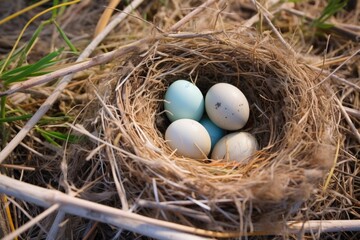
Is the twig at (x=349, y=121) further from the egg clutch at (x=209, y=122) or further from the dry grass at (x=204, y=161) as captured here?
the egg clutch at (x=209, y=122)

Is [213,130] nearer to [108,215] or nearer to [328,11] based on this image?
[108,215]

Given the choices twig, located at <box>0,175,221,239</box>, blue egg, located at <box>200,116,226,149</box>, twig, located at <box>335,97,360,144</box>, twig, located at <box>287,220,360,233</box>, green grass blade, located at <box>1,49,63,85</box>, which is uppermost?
green grass blade, located at <box>1,49,63,85</box>

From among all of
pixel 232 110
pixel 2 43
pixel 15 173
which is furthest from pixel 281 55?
pixel 2 43

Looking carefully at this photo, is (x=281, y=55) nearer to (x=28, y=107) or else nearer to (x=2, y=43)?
(x=28, y=107)

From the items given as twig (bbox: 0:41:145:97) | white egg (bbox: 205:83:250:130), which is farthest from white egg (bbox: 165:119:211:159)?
twig (bbox: 0:41:145:97)

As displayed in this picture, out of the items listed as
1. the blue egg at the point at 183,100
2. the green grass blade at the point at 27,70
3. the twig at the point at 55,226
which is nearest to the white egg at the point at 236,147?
the blue egg at the point at 183,100

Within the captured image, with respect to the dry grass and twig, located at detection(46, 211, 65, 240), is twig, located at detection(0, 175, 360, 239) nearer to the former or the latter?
the dry grass

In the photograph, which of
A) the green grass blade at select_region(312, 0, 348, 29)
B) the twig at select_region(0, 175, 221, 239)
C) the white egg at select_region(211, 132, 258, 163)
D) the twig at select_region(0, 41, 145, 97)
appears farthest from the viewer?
the green grass blade at select_region(312, 0, 348, 29)
